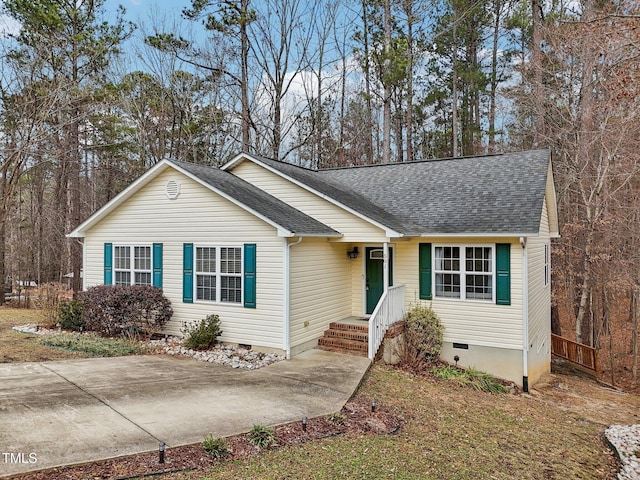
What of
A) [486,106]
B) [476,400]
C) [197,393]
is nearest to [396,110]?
[486,106]

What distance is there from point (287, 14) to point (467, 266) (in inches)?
658

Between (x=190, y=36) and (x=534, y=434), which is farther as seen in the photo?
(x=190, y=36)

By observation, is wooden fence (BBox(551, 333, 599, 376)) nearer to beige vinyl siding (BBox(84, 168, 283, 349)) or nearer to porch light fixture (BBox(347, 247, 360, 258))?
porch light fixture (BBox(347, 247, 360, 258))

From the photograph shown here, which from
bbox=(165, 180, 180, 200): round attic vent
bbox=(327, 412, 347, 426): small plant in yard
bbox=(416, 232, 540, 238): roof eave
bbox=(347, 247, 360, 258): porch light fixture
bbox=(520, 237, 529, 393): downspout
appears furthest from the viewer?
bbox=(347, 247, 360, 258): porch light fixture

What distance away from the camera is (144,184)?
1107 centimetres

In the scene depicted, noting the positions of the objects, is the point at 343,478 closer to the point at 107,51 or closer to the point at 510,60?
the point at 107,51

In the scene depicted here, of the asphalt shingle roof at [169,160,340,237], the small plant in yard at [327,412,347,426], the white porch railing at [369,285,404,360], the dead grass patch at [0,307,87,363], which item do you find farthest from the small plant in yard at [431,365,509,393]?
the dead grass patch at [0,307,87,363]

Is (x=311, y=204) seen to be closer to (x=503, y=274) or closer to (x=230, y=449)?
(x=503, y=274)

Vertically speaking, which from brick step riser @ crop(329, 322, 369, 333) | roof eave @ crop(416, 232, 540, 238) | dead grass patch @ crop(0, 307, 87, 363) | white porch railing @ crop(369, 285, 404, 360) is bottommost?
dead grass patch @ crop(0, 307, 87, 363)

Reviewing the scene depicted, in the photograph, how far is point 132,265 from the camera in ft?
37.5

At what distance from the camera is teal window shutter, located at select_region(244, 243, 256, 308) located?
9703mm

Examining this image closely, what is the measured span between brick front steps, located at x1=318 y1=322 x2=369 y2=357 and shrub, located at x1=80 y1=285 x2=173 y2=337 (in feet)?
12.9

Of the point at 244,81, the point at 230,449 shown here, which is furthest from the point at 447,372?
the point at 244,81

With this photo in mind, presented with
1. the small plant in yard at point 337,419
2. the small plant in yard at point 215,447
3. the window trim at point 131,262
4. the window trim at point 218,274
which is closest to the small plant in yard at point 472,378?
the small plant in yard at point 337,419
